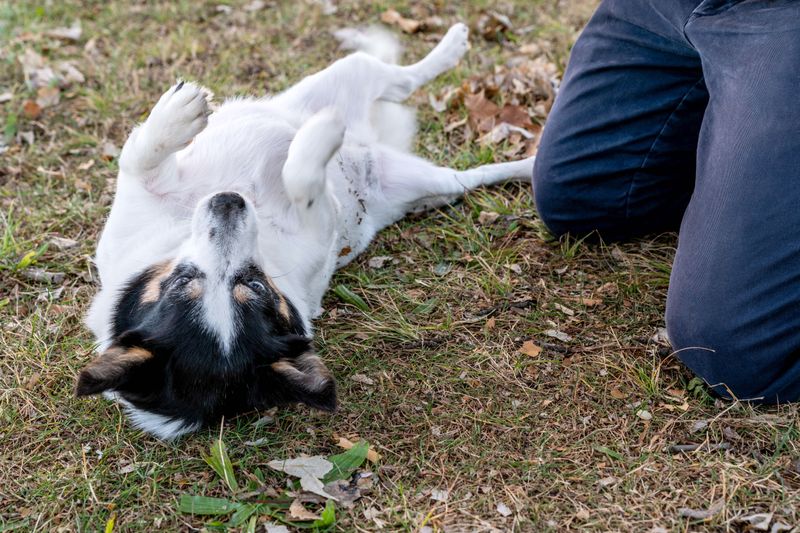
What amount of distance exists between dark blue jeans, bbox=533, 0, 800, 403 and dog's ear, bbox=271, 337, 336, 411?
1356mm

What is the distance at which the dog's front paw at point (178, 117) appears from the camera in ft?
10.1

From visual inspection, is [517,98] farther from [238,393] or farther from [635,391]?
[238,393]

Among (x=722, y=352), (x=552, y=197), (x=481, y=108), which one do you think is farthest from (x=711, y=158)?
(x=481, y=108)

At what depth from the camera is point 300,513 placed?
259 centimetres

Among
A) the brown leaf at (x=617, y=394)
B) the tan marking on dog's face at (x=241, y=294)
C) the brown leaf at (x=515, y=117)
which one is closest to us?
the tan marking on dog's face at (x=241, y=294)

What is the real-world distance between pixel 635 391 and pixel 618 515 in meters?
0.60

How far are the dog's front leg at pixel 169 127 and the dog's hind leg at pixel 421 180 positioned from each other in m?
1.17

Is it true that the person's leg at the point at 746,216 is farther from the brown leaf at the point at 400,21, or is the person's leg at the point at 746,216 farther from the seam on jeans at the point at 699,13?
the brown leaf at the point at 400,21

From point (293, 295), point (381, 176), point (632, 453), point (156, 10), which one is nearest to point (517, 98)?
point (381, 176)

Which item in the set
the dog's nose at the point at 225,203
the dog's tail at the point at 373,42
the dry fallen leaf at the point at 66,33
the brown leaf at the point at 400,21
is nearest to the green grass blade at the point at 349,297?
the dog's nose at the point at 225,203

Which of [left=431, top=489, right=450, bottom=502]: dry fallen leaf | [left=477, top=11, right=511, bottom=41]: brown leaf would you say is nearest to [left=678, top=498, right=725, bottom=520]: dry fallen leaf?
[left=431, top=489, right=450, bottom=502]: dry fallen leaf

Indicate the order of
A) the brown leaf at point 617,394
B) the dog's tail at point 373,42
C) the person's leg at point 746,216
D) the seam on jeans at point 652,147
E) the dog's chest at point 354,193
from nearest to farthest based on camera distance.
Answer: the person's leg at point 746,216 < the brown leaf at point 617,394 < the seam on jeans at point 652,147 < the dog's chest at point 354,193 < the dog's tail at point 373,42

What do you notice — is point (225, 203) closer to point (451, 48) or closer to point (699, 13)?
point (699, 13)

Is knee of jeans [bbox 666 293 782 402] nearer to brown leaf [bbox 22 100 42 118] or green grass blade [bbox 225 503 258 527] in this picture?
green grass blade [bbox 225 503 258 527]
